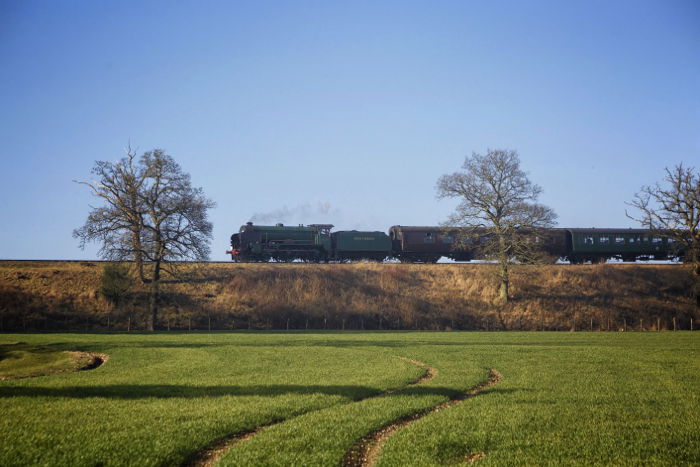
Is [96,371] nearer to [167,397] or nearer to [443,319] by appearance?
[167,397]

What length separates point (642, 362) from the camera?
20297 millimetres

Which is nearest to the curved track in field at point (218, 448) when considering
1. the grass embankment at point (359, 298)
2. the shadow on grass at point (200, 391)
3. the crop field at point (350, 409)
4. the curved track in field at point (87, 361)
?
the crop field at point (350, 409)

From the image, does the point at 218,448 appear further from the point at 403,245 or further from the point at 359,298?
the point at 403,245

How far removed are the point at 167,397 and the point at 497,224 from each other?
38.2m

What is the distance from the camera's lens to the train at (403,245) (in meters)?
53.8

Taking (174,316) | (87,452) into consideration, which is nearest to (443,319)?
(174,316)

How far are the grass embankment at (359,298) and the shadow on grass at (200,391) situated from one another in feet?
81.7

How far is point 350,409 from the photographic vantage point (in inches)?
477

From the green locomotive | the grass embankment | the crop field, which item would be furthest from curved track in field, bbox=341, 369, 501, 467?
the green locomotive

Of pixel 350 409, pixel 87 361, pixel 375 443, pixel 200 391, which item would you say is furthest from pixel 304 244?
pixel 375 443

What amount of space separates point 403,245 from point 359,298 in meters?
10.5

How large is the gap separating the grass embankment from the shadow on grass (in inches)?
981

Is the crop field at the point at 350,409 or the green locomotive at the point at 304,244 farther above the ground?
the green locomotive at the point at 304,244

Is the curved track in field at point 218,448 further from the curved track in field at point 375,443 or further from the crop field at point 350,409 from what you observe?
the curved track in field at point 375,443
